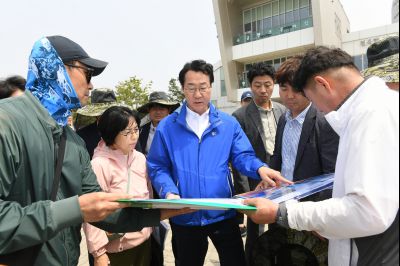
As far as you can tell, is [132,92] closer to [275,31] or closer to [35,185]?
[275,31]

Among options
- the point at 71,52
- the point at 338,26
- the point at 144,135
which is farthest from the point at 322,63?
the point at 338,26

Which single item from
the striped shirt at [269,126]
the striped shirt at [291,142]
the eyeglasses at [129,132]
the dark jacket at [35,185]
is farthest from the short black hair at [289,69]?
the dark jacket at [35,185]

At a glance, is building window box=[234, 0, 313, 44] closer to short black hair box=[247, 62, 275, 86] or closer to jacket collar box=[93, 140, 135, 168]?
short black hair box=[247, 62, 275, 86]

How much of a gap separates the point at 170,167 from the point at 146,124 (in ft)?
5.98

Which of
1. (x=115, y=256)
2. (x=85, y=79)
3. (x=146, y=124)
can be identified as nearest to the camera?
(x=85, y=79)

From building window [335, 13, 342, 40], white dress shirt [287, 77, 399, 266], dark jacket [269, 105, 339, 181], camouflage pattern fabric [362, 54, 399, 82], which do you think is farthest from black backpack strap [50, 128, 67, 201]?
building window [335, 13, 342, 40]

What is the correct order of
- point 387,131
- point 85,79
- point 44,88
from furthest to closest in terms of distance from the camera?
point 85,79 < point 44,88 < point 387,131

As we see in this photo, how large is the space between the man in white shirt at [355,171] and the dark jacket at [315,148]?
70cm

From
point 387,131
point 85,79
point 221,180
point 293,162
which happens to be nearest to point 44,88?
point 85,79

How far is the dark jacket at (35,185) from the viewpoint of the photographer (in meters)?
1.25

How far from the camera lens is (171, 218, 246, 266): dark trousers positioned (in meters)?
2.56

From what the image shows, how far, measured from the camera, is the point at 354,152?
1224 mm

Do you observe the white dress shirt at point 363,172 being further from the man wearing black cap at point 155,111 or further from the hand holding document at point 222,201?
the man wearing black cap at point 155,111

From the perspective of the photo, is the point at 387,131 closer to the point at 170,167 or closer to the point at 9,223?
the point at 9,223
